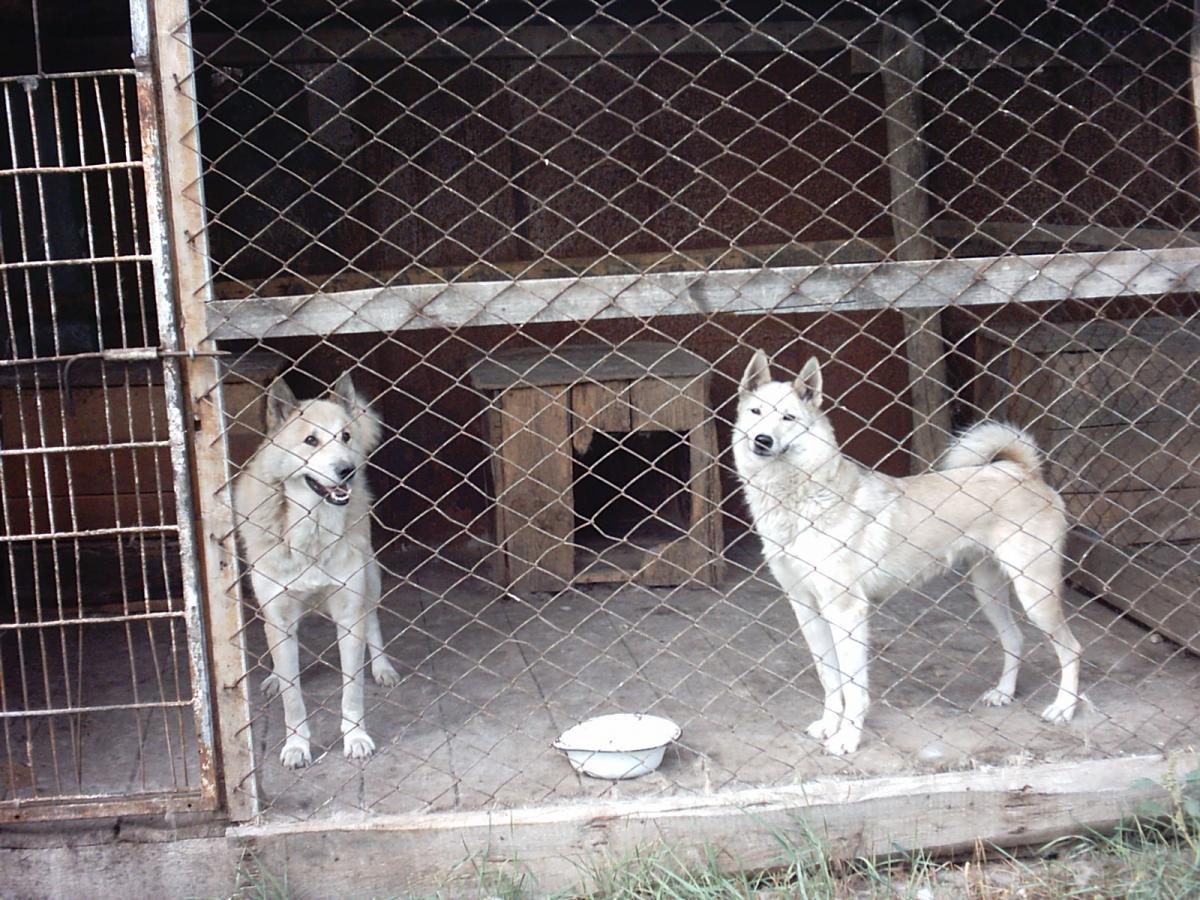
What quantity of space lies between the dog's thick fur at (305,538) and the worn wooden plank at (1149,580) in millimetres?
2605

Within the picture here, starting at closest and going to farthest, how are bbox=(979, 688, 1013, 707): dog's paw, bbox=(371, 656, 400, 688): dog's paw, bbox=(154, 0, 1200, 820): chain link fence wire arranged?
bbox=(154, 0, 1200, 820): chain link fence wire
bbox=(979, 688, 1013, 707): dog's paw
bbox=(371, 656, 400, 688): dog's paw

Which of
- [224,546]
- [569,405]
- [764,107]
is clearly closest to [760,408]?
[569,405]

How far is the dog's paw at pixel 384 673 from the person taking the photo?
14.4ft

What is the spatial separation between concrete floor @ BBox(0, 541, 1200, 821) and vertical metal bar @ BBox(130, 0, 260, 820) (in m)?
0.28

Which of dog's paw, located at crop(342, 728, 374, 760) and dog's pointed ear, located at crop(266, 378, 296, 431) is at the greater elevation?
dog's pointed ear, located at crop(266, 378, 296, 431)

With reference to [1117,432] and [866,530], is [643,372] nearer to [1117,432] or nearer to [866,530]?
[866,530]

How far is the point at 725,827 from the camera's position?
10.3 ft

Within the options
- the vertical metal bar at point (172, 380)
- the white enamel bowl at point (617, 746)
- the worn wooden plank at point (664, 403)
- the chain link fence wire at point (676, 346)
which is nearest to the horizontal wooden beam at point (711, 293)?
the chain link fence wire at point (676, 346)

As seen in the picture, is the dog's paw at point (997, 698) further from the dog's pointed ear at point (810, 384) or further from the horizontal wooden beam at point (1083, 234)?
the horizontal wooden beam at point (1083, 234)

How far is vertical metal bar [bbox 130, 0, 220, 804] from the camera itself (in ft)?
8.87

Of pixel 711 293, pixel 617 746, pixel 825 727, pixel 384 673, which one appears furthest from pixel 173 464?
pixel 825 727

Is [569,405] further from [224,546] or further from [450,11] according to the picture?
[224,546]

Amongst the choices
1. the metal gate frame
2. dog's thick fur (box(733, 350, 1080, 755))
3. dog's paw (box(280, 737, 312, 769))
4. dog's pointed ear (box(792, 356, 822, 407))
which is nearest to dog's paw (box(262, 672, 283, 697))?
dog's paw (box(280, 737, 312, 769))

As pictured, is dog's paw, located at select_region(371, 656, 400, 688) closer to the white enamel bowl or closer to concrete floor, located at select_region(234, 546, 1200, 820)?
concrete floor, located at select_region(234, 546, 1200, 820)
